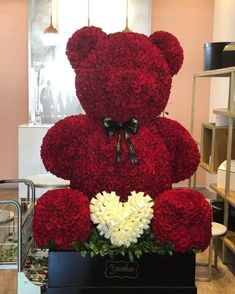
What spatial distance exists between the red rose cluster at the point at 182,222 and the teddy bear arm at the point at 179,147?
0.59 feet

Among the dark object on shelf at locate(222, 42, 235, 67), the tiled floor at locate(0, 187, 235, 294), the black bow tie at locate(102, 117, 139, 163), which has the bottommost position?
the tiled floor at locate(0, 187, 235, 294)

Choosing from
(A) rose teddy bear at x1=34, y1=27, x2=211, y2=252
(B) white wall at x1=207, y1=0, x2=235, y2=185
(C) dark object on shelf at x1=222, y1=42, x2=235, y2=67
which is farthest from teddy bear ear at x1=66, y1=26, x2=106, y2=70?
(B) white wall at x1=207, y1=0, x2=235, y2=185

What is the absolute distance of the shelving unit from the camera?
2.68m

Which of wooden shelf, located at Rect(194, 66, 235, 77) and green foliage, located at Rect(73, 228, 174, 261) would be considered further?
wooden shelf, located at Rect(194, 66, 235, 77)

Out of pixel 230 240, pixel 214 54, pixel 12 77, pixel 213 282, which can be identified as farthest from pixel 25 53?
pixel 213 282

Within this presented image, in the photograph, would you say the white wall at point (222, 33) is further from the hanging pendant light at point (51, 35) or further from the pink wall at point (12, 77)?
the pink wall at point (12, 77)

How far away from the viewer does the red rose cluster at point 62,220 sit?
1.07m

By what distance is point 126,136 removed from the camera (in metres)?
1.17

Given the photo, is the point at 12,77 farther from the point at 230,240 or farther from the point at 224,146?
the point at 230,240

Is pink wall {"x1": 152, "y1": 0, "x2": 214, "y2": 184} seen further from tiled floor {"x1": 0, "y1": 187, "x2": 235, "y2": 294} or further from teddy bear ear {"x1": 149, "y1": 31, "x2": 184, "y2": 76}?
teddy bear ear {"x1": 149, "y1": 31, "x2": 184, "y2": 76}

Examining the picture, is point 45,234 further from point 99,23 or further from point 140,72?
point 99,23

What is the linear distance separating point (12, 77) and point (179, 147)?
4131 millimetres

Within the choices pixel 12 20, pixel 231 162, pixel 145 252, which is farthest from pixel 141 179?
pixel 12 20

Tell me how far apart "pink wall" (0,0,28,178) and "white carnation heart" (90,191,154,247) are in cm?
416
